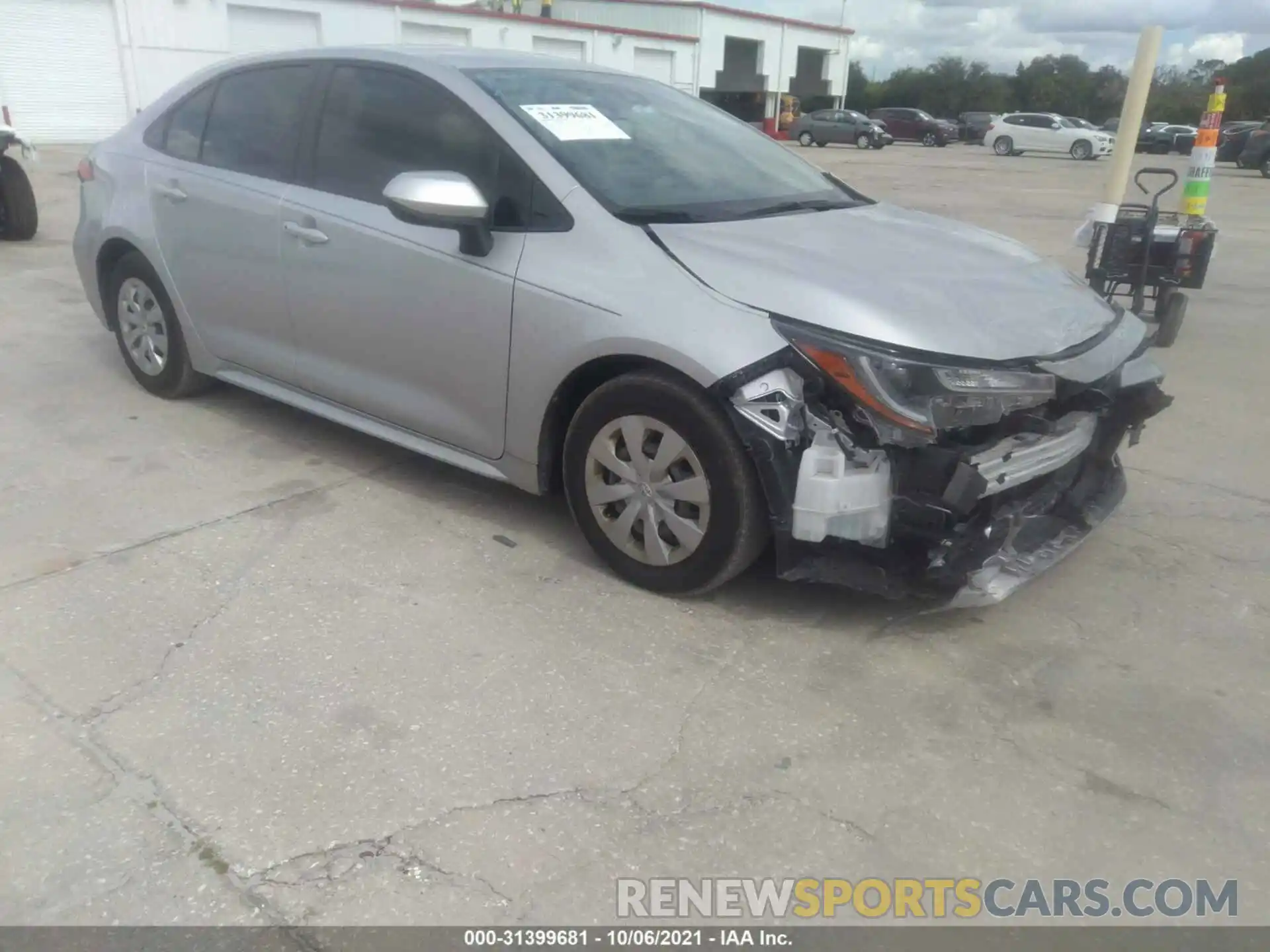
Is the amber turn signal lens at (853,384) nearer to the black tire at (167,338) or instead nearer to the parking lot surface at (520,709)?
the parking lot surface at (520,709)

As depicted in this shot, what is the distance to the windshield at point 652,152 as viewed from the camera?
356 centimetres

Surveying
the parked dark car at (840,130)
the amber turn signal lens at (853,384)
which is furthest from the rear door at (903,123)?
the amber turn signal lens at (853,384)

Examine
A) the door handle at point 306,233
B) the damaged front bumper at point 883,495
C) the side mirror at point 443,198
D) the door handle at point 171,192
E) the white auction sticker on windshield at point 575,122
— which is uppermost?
the white auction sticker on windshield at point 575,122

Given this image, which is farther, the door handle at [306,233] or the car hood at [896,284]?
the door handle at [306,233]

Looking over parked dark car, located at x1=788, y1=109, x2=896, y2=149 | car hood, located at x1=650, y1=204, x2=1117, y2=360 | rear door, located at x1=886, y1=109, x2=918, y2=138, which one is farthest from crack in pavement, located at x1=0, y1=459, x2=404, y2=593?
rear door, located at x1=886, y1=109, x2=918, y2=138

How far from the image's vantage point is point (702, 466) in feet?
10.3

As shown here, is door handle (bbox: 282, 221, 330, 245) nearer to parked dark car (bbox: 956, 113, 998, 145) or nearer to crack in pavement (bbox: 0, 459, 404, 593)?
crack in pavement (bbox: 0, 459, 404, 593)

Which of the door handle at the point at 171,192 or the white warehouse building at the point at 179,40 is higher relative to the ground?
the white warehouse building at the point at 179,40

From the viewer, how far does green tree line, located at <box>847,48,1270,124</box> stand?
69250 mm

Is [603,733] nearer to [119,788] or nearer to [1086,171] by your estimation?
[119,788]

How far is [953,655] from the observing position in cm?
321

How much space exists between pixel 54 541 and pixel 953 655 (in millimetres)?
3111

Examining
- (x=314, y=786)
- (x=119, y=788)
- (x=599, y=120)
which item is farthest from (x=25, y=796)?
(x=599, y=120)

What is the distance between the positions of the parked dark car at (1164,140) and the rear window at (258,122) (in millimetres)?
45730
